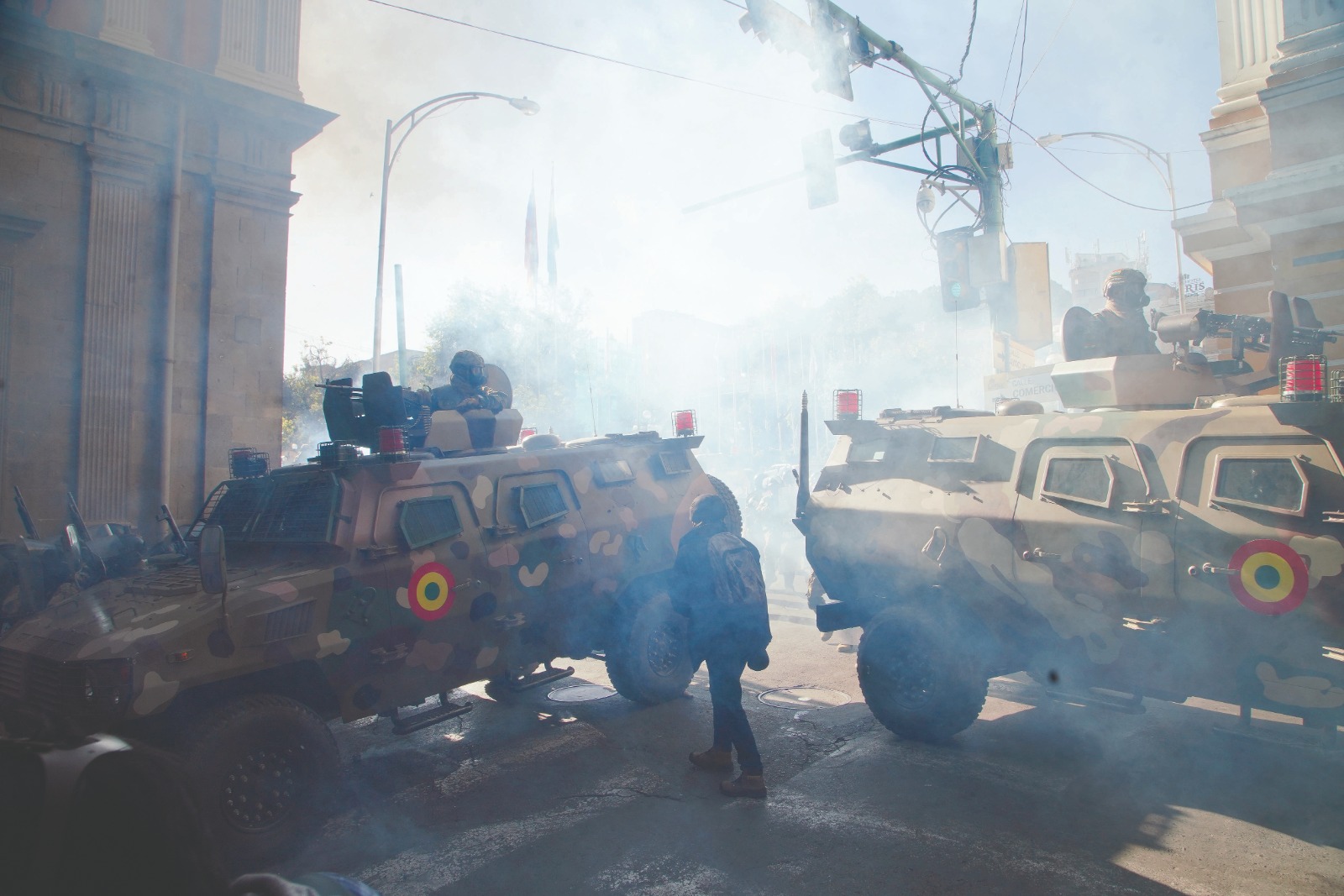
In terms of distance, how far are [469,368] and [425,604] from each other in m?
2.85

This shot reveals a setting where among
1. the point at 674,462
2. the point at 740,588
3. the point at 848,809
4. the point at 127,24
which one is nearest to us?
the point at 848,809

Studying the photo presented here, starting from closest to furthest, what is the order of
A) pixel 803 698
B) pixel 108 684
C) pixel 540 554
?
pixel 108 684, pixel 540 554, pixel 803 698

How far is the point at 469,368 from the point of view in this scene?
294 inches

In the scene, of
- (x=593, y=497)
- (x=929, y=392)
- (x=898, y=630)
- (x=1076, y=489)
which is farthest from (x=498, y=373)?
(x=929, y=392)

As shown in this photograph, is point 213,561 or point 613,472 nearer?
point 213,561

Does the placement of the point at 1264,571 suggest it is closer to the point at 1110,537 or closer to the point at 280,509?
the point at 1110,537

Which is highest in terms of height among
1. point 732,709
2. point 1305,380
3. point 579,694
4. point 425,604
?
point 1305,380

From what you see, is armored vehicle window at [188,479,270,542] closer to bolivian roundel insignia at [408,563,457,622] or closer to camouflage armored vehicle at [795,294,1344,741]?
bolivian roundel insignia at [408,563,457,622]

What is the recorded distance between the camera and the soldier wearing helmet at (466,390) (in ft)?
23.8

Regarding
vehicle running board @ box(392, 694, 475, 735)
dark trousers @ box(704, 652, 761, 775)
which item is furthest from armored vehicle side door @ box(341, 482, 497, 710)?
dark trousers @ box(704, 652, 761, 775)

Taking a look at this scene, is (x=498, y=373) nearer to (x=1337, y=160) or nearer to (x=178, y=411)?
(x=178, y=411)

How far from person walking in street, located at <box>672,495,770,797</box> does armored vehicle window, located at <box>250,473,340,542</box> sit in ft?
7.50

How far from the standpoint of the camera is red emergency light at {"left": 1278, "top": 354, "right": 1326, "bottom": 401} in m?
4.23

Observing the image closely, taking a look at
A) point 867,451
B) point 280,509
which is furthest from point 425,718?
point 867,451
